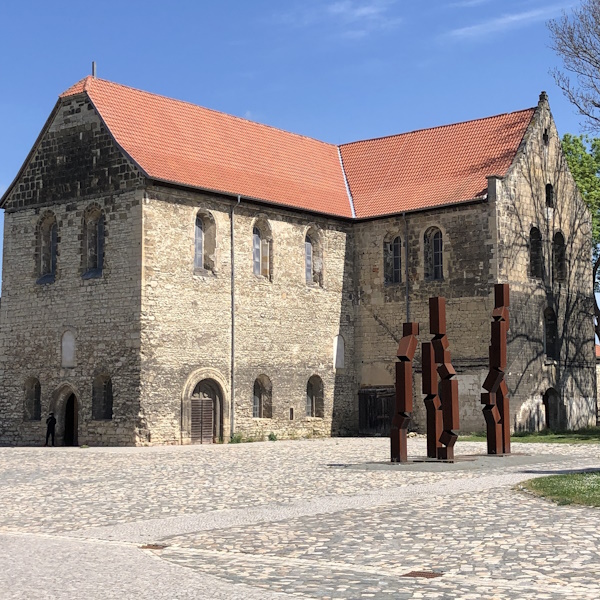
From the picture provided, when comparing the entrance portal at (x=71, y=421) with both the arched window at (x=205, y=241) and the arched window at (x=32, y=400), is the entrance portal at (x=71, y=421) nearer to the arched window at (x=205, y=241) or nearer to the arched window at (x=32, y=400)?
the arched window at (x=32, y=400)

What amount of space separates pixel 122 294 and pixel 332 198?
11.0m

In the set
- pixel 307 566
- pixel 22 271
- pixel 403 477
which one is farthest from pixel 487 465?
pixel 22 271

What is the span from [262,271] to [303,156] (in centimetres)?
721

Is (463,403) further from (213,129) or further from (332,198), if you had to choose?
(213,129)

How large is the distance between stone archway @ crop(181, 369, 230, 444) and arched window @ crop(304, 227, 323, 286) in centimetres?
→ 635

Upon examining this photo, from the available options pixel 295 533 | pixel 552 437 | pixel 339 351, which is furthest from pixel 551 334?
pixel 295 533

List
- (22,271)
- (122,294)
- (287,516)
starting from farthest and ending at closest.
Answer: (22,271) → (122,294) → (287,516)

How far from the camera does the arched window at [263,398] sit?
3431 centimetres

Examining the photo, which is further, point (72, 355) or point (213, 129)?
point (213, 129)

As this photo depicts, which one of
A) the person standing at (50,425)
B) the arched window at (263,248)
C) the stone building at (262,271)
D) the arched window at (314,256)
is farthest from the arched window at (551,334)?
the person standing at (50,425)

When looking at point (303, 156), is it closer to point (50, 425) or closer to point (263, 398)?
point (263, 398)

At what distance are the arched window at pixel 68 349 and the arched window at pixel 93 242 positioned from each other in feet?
6.27

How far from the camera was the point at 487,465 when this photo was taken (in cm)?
2050

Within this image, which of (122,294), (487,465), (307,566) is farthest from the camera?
(122,294)
